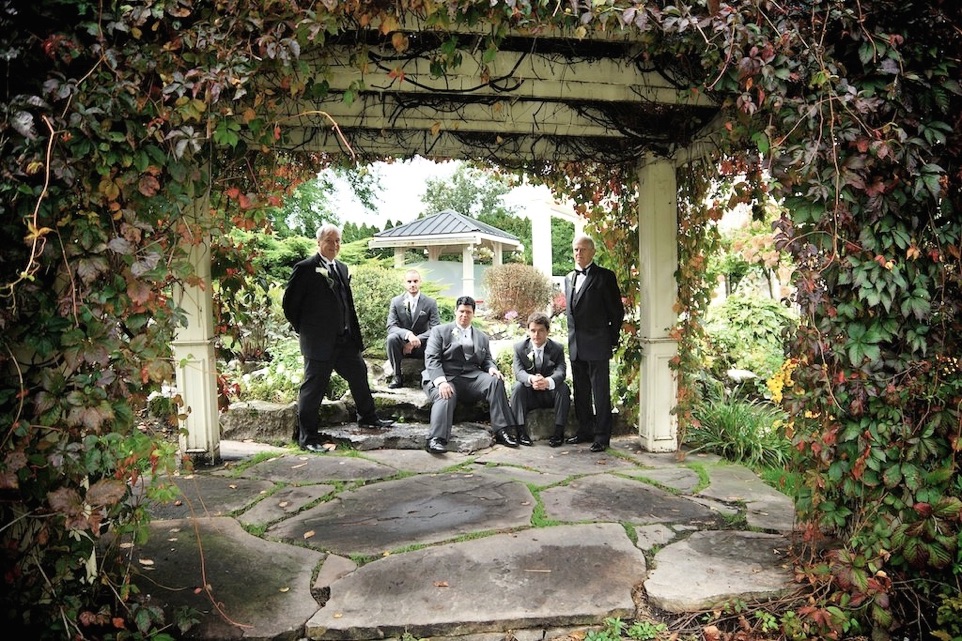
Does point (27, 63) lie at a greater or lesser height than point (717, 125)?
lesser

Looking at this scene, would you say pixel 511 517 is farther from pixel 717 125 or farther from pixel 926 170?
pixel 717 125

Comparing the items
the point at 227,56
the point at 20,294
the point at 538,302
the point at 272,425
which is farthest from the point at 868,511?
the point at 538,302

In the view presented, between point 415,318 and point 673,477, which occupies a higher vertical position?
point 415,318

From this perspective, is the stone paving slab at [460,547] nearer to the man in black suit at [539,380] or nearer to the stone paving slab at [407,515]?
the stone paving slab at [407,515]

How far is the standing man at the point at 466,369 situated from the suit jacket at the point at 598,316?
33.9 inches

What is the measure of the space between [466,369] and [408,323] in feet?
4.06

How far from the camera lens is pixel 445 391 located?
5.35 metres

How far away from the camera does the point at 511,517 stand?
11.7 feet

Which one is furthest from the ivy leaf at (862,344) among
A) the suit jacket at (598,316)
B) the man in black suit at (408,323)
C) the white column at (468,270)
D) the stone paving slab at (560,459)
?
the white column at (468,270)

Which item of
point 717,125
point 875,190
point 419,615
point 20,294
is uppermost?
point 717,125

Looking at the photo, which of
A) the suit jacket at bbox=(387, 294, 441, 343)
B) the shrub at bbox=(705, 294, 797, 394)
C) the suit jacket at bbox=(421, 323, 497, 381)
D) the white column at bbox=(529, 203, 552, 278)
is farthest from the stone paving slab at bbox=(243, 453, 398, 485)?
the white column at bbox=(529, 203, 552, 278)

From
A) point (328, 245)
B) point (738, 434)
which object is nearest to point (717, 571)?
point (738, 434)

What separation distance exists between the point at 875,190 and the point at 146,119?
283cm

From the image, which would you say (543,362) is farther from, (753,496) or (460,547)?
(460,547)
